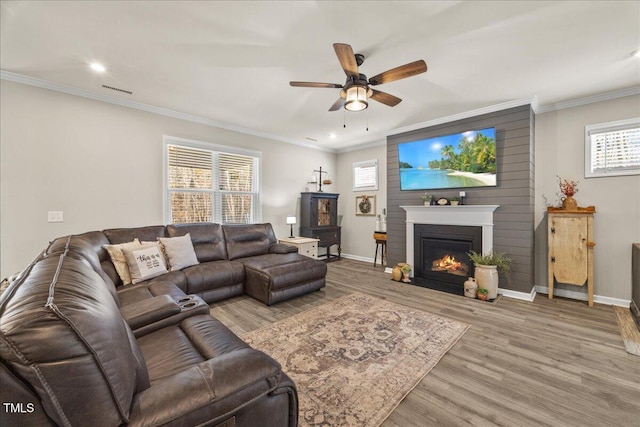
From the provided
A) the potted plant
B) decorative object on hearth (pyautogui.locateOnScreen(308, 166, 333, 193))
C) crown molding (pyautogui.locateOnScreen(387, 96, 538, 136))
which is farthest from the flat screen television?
decorative object on hearth (pyautogui.locateOnScreen(308, 166, 333, 193))

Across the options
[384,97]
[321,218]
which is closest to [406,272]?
[321,218]

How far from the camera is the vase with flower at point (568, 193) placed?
3.57 m

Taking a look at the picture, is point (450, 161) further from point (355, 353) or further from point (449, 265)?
point (355, 353)

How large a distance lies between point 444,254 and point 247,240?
11.2 feet

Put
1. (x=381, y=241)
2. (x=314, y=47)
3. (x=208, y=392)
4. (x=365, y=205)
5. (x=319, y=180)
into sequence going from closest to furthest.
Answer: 1. (x=208, y=392)
2. (x=314, y=47)
3. (x=381, y=241)
4. (x=365, y=205)
5. (x=319, y=180)

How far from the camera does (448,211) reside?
171 inches

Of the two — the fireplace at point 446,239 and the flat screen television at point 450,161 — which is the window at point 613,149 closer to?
the flat screen television at point 450,161

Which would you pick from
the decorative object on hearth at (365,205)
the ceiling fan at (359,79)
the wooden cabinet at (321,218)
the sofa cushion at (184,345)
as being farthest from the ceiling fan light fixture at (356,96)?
the decorative object on hearth at (365,205)

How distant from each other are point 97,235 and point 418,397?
12.3ft

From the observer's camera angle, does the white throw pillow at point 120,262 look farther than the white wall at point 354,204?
No

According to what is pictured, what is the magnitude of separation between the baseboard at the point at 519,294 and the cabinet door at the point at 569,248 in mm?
384

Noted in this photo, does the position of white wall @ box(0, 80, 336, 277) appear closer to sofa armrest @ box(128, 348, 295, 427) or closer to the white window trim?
the white window trim

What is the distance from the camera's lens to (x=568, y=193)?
3.60 m

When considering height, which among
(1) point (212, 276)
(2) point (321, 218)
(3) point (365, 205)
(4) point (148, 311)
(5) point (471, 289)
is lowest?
(5) point (471, 289)
